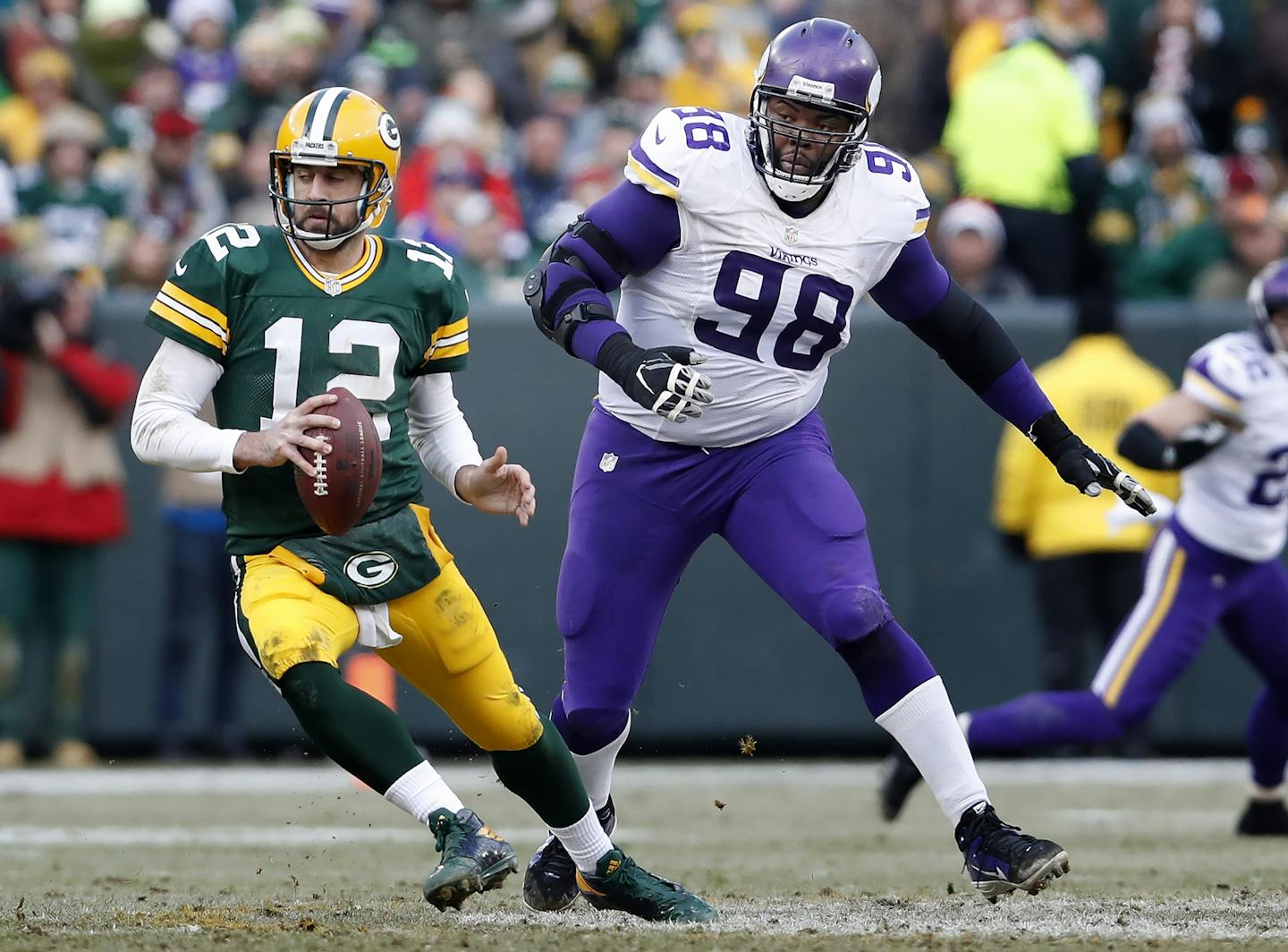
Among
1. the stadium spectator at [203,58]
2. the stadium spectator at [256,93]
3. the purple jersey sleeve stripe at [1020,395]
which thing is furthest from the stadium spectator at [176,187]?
the purple jersey sleeve stripe at [1020,395]

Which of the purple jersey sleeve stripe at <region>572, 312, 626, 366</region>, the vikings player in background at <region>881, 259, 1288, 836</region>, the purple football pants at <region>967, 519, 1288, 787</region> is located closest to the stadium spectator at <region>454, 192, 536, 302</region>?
the vikings player in background at <region>881, 259, 1288, 836</region>

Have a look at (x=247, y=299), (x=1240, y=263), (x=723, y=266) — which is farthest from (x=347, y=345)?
(x=1240, y=263)

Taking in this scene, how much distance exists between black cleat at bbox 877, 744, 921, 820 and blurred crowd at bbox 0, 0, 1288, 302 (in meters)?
3.49

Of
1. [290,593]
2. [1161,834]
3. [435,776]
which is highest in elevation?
[290,593]

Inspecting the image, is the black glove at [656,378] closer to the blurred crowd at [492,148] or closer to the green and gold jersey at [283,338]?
the green and gold jersey at [283,338]

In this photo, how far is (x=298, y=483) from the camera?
438 centimetres

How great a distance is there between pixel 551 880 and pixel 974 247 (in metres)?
5.42

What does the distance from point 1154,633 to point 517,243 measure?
4.29 meters

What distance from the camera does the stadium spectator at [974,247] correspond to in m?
9.72

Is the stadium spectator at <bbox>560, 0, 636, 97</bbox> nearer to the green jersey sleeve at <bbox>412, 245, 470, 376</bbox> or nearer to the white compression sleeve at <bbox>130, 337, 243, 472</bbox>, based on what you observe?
the green jersey sleeve at <bbox>412, 245, 470, 376</bbox>

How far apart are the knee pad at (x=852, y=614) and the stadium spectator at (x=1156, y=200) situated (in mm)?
6128

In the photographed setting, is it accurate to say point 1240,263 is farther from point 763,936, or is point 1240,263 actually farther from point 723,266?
point 763,936

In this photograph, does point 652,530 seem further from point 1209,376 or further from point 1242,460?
point 1242,460

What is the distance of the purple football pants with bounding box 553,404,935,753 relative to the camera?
4.74m
